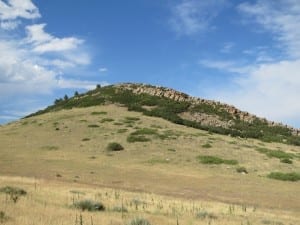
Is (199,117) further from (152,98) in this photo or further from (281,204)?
(281,204)

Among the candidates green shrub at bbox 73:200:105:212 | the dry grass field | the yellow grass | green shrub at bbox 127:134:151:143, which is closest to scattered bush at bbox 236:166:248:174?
the dry grass field

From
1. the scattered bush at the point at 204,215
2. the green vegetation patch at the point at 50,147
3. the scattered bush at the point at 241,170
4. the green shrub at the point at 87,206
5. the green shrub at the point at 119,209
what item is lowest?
the scattered bush at the point at 204,215

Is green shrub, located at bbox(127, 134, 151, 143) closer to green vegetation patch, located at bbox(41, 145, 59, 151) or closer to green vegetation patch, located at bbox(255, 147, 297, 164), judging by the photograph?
green vegetation patch, located at bbox(41, 145, 59, 151)

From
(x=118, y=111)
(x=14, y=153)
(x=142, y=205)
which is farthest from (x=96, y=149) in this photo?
(x=142, y=205)

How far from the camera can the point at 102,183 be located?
35.0m

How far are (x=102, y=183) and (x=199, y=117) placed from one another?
46538 millimetres

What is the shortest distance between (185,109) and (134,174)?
44.1 meters

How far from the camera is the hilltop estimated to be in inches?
2852

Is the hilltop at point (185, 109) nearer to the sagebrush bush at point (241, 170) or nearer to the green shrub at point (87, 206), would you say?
the sagebrush bush at point (241, 170)

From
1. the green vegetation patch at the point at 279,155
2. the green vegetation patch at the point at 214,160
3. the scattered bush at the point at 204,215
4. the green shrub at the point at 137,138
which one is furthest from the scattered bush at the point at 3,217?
the green shrub at the point at 137,138

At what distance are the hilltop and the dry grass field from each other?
4.97 meters

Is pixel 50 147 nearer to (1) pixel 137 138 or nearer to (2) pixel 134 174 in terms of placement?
(1) pixel 137 138

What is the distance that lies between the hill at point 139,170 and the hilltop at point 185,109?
1.76 feet

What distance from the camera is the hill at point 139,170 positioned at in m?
19.8
